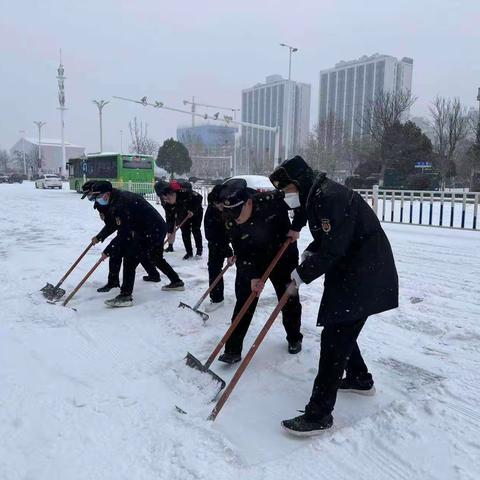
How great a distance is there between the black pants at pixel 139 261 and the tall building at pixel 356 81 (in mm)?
52107

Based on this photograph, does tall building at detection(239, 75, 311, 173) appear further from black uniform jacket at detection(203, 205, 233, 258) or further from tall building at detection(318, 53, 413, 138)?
black uniform jacket at detection(203, 205, 233, 258)

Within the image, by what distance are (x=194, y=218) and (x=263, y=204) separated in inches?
184

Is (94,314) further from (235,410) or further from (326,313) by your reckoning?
(326,313)

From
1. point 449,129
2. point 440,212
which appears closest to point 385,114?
point 449,129

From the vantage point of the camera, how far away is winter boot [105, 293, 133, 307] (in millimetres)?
5434

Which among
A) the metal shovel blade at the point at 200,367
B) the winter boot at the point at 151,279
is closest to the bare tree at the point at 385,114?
the winter boot at the point at 151,279

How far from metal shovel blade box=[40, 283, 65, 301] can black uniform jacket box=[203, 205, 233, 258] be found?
2.07 meters

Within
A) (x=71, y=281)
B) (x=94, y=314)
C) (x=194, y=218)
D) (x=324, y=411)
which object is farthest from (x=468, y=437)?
(x=194, y=218)

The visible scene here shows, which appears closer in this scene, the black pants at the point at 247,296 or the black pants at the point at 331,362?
the black pants at the point at 331,362

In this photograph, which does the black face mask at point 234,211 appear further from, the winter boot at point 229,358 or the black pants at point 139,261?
the black pants at point 139,261

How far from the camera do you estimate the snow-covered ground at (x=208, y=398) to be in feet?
8.41

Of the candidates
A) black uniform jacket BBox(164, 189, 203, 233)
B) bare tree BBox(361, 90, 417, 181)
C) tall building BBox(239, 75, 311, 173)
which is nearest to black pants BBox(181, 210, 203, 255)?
black uniform jacket BBox(164, 189, 203, 233)

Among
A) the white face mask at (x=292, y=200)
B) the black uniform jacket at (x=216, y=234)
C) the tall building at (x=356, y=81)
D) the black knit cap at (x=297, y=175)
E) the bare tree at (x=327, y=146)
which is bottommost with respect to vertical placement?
the black uniform jacket at (x=216, y=234)

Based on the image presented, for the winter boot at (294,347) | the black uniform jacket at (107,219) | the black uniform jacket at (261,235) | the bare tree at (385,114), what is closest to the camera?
the black uniform jacket at (261,235)
